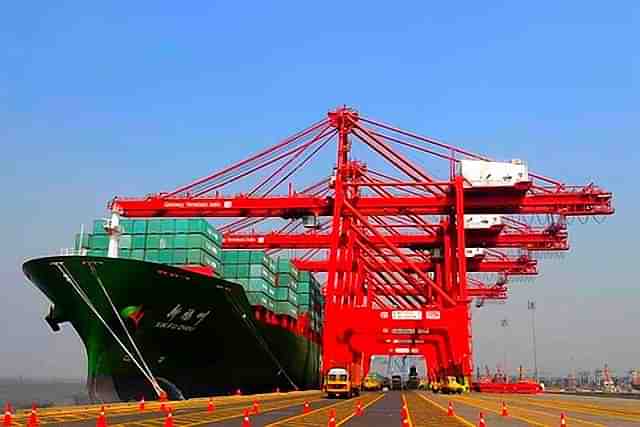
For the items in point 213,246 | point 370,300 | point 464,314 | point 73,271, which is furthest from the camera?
point 370,300

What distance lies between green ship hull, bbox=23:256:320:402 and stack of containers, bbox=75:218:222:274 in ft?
8.80

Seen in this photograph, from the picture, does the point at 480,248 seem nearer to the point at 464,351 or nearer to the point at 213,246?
the point at 464,351

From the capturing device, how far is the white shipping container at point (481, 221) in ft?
154

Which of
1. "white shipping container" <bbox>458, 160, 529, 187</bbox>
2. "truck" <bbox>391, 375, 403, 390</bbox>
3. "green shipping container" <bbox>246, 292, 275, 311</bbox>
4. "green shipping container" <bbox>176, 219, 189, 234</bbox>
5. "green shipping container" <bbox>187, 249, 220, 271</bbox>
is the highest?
"white shipping container" <bbox>458, 160, 529, 187</bbox>

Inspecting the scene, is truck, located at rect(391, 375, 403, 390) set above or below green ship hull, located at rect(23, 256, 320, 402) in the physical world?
below

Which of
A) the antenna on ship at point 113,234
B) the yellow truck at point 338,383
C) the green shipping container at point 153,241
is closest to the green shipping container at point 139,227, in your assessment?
the green shipping container at point 153,241

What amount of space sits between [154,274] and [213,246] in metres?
7.74

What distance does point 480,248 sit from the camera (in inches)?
2045

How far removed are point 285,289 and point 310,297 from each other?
30.8 feet

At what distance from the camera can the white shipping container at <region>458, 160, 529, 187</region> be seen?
128ft

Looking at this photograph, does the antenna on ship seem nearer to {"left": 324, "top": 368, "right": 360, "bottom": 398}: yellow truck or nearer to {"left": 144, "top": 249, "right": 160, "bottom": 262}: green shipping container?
{"left": 144, "top": 249, "right": 160, "bottom": 262}: green shipping container

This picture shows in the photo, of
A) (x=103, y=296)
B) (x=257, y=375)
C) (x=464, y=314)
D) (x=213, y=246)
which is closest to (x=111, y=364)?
(x=103, y=296)

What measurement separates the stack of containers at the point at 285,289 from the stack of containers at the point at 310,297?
4501 mm

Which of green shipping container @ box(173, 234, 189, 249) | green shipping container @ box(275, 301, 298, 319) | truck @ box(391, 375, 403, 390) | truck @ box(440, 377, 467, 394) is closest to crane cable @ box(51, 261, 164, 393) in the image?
green shipping container @ box(173, 234, 189, 249)
